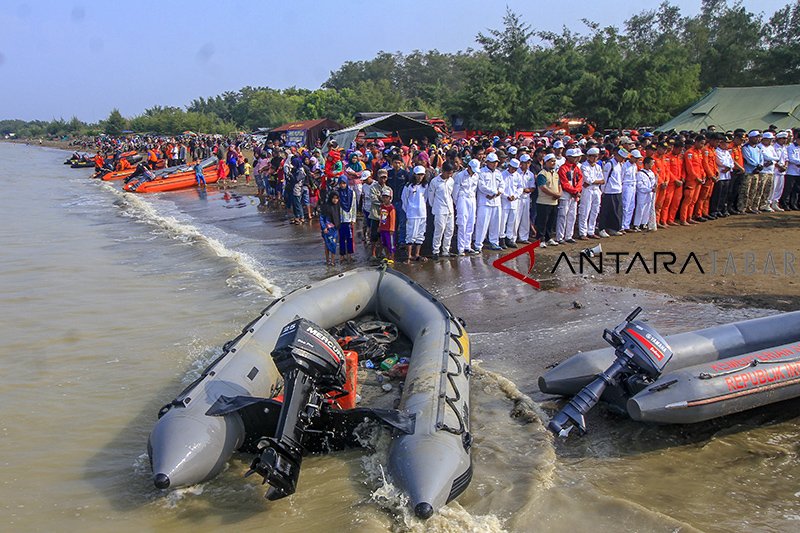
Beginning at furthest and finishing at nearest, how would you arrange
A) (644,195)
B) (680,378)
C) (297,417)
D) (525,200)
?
(644,195)
(525,200)
(680,378)
(297,417)

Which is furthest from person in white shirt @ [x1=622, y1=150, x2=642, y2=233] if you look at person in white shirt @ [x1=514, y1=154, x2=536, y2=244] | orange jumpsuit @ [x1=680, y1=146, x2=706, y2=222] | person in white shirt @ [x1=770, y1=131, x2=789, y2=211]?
person in white shirt @ [x1=770, y1=131, x2=789, y2=211]

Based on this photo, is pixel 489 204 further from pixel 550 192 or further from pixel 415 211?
pixel 415 211

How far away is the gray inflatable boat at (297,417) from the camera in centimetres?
396

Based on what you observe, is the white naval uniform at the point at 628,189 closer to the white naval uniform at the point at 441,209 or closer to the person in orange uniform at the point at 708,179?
the person in orange uniform at the point at 708,179

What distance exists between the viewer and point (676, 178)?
11461 mm

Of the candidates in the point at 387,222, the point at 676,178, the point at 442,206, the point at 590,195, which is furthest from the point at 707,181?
the point at 387,222

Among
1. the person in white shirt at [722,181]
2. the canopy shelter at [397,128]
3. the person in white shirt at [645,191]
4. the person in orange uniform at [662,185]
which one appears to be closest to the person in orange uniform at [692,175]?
the person in orange uniform at [662,185]

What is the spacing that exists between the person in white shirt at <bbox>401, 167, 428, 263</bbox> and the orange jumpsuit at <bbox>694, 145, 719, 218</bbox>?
211 inches

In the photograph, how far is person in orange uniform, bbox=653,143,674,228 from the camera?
37.0 feet

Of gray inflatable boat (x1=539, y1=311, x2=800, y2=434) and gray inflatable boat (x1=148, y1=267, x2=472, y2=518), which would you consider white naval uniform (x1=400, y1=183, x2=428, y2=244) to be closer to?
gray inflatable boat (x1=148, y1=267, x2=472, y2=518)

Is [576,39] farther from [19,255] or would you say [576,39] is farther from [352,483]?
[352,483]

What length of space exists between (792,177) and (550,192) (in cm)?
558

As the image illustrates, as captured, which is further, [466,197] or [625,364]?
[466,197]

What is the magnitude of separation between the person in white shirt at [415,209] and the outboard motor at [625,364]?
550cm
